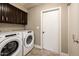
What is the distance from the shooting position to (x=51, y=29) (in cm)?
140

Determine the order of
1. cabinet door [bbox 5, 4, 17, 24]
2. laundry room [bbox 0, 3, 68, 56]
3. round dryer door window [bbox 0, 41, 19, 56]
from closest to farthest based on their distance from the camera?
round dryer door window [bbox 0, 41, 19, 56] < laundry room [bbox 0, 3, 68, 56] < cabinet door [bbox 5, 4, 17, 24]

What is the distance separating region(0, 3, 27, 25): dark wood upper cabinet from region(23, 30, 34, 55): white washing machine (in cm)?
23

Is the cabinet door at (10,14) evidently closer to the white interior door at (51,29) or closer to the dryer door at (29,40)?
the dryer door at (29,40)

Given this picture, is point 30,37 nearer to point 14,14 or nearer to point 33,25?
point 33,25

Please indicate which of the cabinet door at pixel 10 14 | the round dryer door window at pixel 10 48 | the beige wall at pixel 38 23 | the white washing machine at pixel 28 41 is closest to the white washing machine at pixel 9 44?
the round dryer door window at pixel 10 48

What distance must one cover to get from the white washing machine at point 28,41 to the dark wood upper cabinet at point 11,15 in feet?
0.75

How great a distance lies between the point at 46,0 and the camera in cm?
61

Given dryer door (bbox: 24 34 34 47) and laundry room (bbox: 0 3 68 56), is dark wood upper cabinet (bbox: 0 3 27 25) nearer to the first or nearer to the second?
laundry room (bbox: 0 3 68 56)

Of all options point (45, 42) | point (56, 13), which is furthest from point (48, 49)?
point (56, 13)

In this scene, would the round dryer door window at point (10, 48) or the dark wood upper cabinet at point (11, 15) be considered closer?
the round dryer door window at point (10, 48)

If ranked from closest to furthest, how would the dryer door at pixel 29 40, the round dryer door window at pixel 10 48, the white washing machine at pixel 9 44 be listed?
the white washing machine at pixel 9 44 → the round dryer door window at pixel 10 48 → the dryer door at pixel 29 40

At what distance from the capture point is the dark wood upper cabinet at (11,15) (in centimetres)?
134

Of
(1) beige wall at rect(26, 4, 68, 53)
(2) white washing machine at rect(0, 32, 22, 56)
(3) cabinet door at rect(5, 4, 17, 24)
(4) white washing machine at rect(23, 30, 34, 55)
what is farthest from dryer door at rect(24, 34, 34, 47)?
(3) cabinet door at rect(5, 4, 17, 24)

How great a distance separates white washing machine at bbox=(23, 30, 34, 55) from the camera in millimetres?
1478
